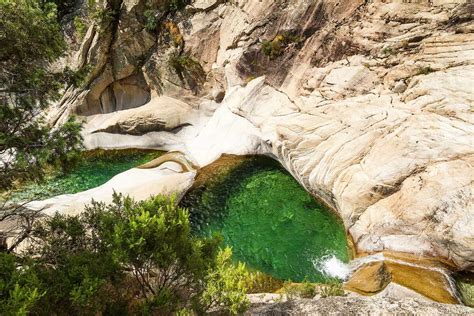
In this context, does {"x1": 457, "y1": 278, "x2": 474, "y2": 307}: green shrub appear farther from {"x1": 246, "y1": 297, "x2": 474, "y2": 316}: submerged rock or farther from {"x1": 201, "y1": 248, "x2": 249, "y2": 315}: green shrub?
{"x1": 201, "y1": 248, "x2": 249, "y2": 315}: green shrub

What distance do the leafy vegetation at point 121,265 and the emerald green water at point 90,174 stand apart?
44.0ft

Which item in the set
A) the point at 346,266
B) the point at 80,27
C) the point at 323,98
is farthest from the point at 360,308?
Result: the point at 80,27

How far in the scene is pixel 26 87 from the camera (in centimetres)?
972

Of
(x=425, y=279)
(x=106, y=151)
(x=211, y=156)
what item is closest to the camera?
(x=425, y=279)

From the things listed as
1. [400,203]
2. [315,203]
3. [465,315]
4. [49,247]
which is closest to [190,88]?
[315,203]

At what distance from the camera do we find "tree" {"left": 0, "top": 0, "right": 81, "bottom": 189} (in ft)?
29.6

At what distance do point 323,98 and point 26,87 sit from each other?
16.6 meters

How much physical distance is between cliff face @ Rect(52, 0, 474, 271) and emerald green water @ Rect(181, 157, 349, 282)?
3.70ft

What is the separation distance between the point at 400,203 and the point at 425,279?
353cm

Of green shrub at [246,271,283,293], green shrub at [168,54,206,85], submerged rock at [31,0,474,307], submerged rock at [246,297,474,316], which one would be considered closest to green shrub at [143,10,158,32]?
submerged rock at [31,0,474,307]

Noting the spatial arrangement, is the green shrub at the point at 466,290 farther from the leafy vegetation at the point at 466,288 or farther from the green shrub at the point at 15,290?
the green shrub at the point at 15,290

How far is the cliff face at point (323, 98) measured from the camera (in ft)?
46.0

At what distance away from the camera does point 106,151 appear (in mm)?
27953

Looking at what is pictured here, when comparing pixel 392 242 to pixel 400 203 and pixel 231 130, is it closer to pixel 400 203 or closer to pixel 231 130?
pixel 400 203
